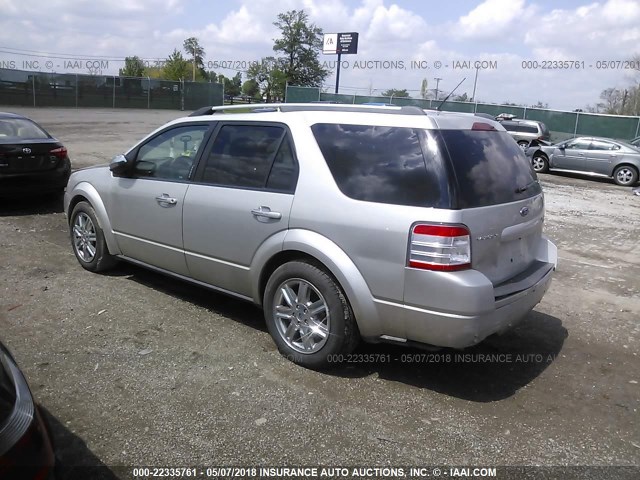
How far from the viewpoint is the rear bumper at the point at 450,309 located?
3143 millimetres

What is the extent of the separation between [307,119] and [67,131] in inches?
771

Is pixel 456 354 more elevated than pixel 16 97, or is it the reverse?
pixel 16 97

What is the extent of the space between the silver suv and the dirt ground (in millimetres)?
388

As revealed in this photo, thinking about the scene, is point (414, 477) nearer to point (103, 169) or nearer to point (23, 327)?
point (23, 327)

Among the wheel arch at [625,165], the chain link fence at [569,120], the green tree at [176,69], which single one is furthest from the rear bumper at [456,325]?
the green tree at [176,69]

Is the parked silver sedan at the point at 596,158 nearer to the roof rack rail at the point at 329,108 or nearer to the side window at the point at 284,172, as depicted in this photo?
the roof rack rail at the point at 329,108

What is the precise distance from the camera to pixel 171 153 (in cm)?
479

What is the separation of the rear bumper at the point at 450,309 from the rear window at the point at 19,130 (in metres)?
7.30

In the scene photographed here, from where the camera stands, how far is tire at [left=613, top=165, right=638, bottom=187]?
17141 millimetres

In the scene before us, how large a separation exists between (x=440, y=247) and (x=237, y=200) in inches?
65.0

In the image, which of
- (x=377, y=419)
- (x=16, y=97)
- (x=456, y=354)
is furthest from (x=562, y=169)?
(x=16, y=97)

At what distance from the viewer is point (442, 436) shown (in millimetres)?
3088

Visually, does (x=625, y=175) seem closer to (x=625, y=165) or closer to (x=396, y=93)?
(x=625, y=165)

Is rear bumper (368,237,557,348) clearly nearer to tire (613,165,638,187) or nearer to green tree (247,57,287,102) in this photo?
tire (613,165,638,187)
